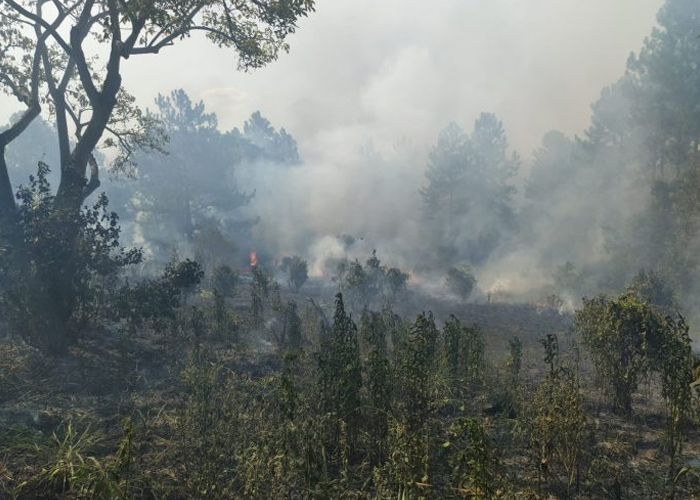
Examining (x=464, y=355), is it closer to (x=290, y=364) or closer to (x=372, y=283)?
(x=290, y=364)

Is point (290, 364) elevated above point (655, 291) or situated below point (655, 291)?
below

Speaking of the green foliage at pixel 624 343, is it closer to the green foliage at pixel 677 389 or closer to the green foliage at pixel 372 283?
the green foliage at pixel 677 389

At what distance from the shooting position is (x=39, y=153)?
61031 millimetres

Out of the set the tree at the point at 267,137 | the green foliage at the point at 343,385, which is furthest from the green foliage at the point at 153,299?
the tree at the point at 267,137

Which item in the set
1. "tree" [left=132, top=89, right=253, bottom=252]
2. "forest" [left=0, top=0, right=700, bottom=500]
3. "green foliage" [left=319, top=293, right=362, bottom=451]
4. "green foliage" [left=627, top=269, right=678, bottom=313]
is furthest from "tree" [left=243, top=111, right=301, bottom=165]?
"green foliage" [left=319, top=293, right=362, bottom=451]

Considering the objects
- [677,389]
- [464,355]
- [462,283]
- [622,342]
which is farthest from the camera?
[462,283]

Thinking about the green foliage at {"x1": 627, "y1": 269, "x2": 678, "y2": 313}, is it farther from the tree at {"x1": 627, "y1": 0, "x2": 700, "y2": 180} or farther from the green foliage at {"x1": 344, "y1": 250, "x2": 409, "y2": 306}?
the tree at {"x1": 627, "y1": 0, "x2": 700, "y2": 180}

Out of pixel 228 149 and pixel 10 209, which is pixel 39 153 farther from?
pixel 10 209

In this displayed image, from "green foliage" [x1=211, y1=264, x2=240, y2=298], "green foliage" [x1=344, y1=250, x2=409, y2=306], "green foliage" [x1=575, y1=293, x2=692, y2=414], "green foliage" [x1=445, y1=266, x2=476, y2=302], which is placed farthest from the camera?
"green foliage" [x1=445, y1=266, x2=476, y2=302]

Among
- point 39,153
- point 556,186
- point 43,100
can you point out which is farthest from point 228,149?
point 43,100

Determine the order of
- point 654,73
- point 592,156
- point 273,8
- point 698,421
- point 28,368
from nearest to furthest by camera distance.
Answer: point 698,421, point 28,368, point 273,8, point 654,73, point 592,156

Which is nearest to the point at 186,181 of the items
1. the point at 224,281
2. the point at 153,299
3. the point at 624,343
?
the point at 224,281

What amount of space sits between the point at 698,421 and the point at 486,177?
49.7 metres

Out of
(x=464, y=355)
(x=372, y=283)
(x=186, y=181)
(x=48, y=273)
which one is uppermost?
(x=186, y=181)
